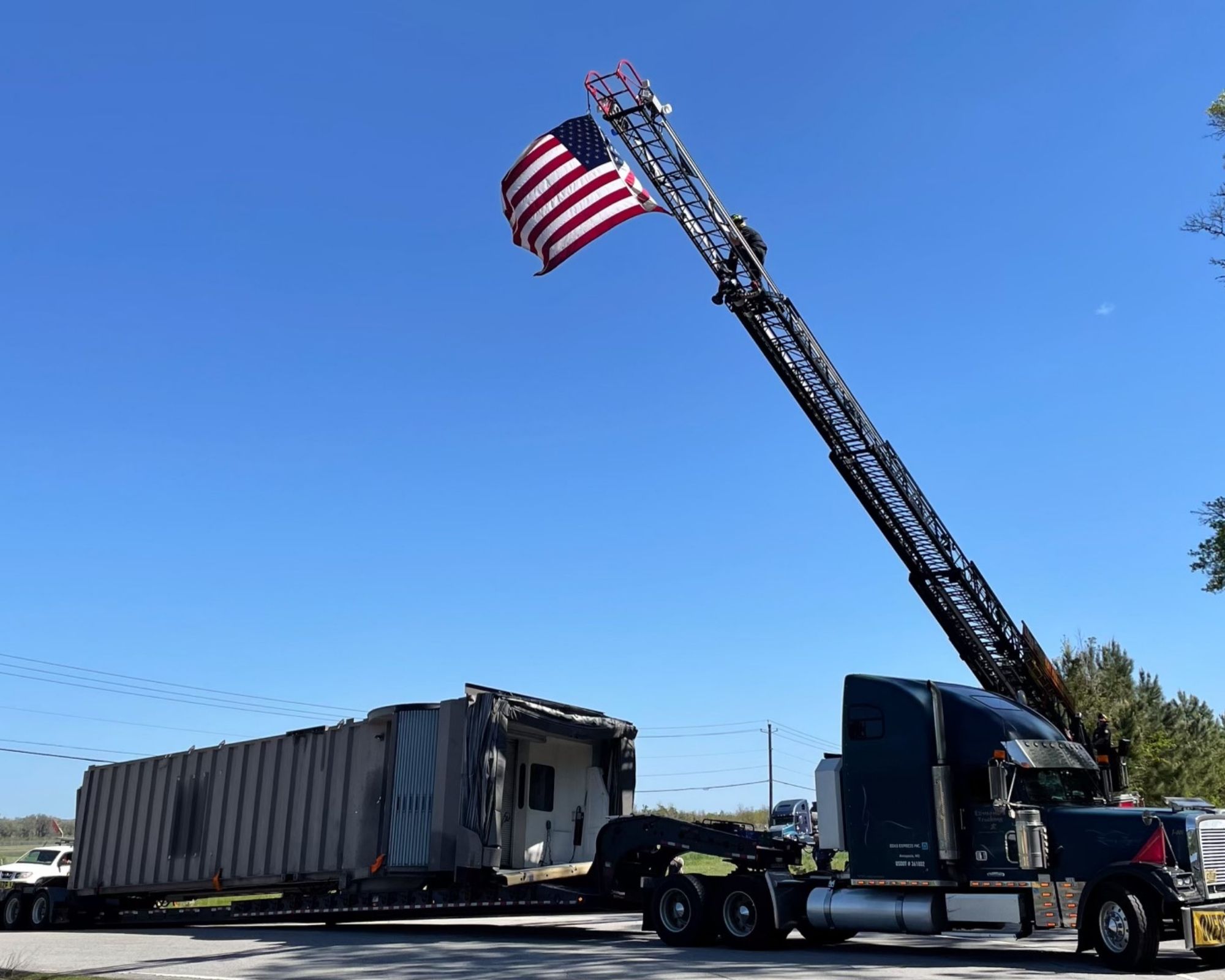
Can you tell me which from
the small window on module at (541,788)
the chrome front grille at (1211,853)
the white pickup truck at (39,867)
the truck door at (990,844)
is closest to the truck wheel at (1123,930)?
the chrome front grille at (1211,853)

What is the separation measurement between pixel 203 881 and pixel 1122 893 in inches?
552

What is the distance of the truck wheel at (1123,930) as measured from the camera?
34.3 ft

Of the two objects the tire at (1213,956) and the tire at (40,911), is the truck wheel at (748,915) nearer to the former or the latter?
the tire at (1213,956)

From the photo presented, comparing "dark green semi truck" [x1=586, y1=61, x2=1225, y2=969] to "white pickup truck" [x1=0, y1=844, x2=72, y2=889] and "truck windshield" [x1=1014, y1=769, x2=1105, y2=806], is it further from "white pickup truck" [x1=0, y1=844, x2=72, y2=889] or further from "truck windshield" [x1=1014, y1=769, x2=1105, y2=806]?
"white pickup truck" [x1=0, y1=844, x2=72, y2=889]

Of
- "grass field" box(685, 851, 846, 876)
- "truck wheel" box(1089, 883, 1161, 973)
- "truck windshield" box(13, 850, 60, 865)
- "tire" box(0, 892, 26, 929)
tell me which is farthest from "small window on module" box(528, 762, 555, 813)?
"truck windshield" box(13, 850, 60, 865)

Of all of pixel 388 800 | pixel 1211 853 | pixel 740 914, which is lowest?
pixel 740 914

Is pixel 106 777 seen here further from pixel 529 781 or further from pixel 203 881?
pixel 529 781

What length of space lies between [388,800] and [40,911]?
31.8ft

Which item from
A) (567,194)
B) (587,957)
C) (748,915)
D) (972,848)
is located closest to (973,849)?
(972,848)

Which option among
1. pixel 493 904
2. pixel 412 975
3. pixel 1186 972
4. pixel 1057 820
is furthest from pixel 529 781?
pixel 1186 972

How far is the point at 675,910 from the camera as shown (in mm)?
13828

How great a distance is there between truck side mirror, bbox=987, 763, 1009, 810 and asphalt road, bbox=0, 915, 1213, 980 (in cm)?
163

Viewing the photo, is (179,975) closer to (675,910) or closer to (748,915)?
(675,910)

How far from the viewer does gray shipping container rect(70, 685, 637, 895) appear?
15.0m
